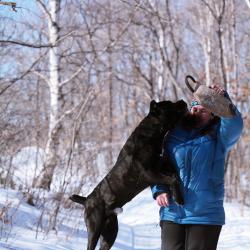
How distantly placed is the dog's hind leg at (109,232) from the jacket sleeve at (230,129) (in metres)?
1.30

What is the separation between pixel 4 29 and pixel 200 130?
17.2ft

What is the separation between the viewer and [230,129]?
341 centimetres

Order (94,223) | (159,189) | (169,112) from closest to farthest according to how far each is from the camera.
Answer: (159,189) < (169,112) < (94,223)

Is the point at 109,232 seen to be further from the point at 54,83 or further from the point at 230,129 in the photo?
the point at 54,83

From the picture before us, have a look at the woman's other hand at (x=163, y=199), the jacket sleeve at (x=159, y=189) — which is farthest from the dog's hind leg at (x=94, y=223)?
the woman's other hand at (x=163, y=199)

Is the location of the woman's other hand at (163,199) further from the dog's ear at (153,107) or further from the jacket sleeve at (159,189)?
the dog's ear at (153,107)

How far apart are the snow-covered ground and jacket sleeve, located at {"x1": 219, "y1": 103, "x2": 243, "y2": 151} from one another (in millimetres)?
2989

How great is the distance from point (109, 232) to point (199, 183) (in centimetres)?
131

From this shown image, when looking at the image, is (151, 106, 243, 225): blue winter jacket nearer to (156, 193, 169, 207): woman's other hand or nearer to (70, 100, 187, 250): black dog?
(156, 193, 169, 207): woman's other hand

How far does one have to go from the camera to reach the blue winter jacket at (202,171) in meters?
3.37

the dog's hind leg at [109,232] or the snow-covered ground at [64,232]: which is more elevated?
the dog's hind leg at [109,232]

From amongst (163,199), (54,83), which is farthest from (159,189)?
(54,83)

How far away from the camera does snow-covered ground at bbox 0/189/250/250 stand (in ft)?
20.9

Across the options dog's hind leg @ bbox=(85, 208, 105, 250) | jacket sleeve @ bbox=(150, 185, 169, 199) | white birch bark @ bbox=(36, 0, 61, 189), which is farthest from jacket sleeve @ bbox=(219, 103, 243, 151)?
white birch bark @ bbox=(36, 0, 61, 189)
